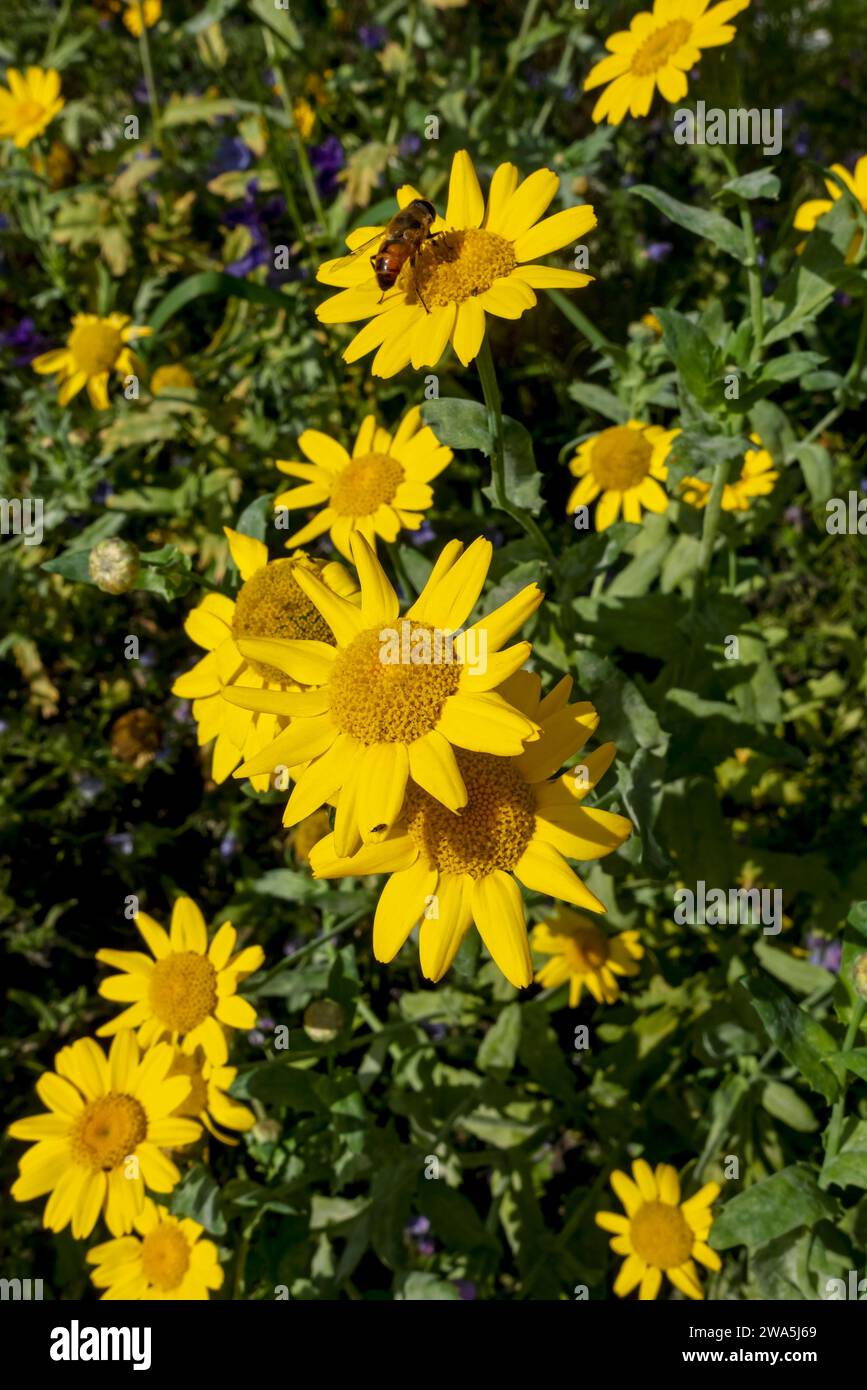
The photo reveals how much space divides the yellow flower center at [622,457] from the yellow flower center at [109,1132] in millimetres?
2056

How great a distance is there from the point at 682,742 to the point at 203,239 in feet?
12.0

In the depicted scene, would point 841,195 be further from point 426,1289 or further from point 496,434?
point 426,1289

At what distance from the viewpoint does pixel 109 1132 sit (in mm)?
2475

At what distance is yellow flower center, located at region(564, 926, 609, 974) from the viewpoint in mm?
2992

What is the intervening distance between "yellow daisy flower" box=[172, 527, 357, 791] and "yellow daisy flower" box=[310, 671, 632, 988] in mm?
350

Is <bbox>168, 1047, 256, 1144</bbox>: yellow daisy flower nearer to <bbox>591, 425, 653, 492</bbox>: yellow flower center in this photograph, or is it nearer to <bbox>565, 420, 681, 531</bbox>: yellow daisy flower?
<bbox>565, 420, 681, 531</bbox>: yellow daisy flower

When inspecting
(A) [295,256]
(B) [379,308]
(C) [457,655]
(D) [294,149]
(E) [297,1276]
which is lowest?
(E) [297,1276]

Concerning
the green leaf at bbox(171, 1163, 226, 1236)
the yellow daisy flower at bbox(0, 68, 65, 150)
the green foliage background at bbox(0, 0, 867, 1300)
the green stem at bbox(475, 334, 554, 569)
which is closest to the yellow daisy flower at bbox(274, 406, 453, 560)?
the green foliage background at bbox(0, 0, 867, 1300)

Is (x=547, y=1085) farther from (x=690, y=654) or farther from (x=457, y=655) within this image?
(x=457, y=655)

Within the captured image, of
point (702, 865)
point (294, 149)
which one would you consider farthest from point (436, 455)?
point (294, 149)

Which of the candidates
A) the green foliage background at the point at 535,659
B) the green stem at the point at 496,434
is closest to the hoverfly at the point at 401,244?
the green stem at the point at 496,434

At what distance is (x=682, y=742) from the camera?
2.53 m

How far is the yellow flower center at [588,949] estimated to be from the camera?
2992 millimetres

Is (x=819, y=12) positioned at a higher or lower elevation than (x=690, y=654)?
higher
